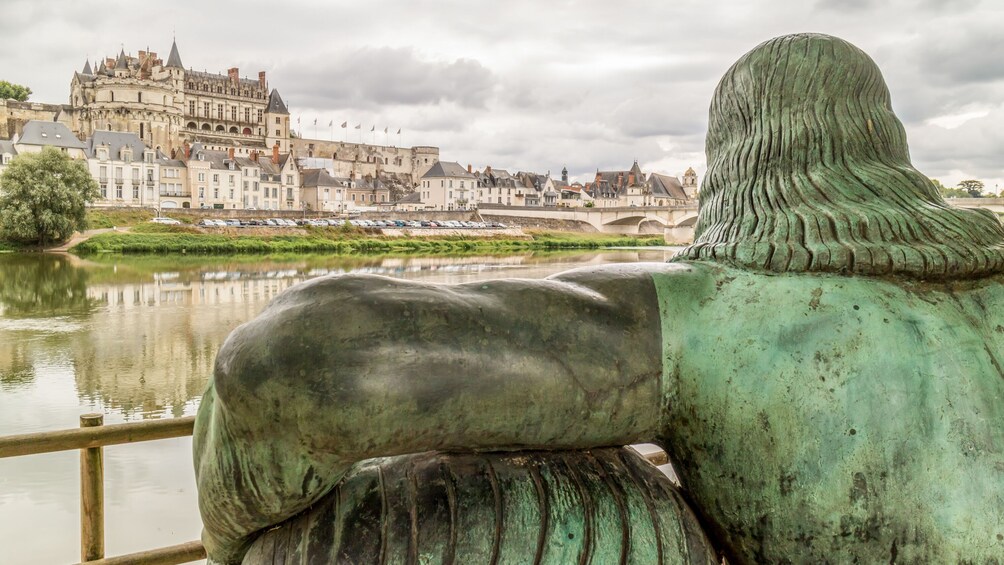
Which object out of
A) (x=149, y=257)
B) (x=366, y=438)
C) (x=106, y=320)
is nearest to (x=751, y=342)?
(x=366, y=438)

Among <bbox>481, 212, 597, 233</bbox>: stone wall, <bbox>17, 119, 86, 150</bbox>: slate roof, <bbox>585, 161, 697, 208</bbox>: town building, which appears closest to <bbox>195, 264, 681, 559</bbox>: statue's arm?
<bbox>481, 212, 597, 233</bbox>: stone wall

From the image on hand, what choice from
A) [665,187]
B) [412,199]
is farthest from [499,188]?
[665,187]

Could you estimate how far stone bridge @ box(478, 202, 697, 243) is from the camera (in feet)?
177

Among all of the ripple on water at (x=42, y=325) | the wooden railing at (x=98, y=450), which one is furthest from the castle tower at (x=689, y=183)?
the wooden railing at (x=98, y=450)

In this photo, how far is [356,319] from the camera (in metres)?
1.05

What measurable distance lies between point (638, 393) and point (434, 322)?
36 centimetres

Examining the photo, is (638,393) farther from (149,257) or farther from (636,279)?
(149,257)

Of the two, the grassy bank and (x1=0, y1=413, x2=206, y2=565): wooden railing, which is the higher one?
(x1=0, y1=413, x2=206, y2=565): wooden railing

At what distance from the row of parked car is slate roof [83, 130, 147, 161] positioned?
13.4m

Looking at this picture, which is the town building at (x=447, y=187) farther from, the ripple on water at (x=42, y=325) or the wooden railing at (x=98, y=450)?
the wooden railing at (x=98, y=450)

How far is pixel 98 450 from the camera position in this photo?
2.92 meters

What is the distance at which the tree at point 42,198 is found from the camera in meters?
34.2

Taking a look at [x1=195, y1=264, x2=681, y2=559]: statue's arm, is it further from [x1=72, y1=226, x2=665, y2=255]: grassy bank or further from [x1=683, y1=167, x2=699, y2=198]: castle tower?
[x1=683, y1=167, x2=699, y2=198]: castle tower

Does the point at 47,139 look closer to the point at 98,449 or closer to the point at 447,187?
the point at 447,187
